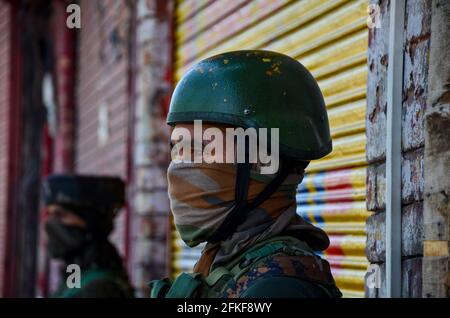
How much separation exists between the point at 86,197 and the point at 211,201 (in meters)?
2.93

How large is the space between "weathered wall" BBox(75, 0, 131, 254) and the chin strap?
4973 millimetres

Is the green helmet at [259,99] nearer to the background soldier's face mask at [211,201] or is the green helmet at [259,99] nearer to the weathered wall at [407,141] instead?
the background soldier's face mask at [211,201]

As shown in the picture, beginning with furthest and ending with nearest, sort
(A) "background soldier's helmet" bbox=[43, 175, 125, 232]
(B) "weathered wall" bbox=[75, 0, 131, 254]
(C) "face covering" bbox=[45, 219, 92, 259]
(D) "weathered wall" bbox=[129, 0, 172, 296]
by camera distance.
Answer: (B) "weathered wall" bbox=[75, 0, 131, 254]
(D) "weathered wall" bbox=[129, 0, 172, 296]
(A) "background soldier's helmet" bbox=[43, 175, 125, 232]
(C) "face covering" bbox=[45, 219, 92, 259]

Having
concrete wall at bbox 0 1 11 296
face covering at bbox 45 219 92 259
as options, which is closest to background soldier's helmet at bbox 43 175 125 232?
face covering at bbox 45 219 92 259

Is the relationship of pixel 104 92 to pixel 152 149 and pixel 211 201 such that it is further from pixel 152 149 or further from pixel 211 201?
pixel 211 201

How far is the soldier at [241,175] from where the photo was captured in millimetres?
2975

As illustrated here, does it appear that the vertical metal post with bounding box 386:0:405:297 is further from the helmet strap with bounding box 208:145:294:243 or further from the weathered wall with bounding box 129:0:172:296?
the weathered wall with bounding box 129:0:172:296

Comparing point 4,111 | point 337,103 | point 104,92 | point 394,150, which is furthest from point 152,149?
point 4,111

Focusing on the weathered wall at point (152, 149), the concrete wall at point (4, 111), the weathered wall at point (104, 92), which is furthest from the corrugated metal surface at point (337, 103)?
the concrete wall at point (4, 111)

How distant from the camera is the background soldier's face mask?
299 cm

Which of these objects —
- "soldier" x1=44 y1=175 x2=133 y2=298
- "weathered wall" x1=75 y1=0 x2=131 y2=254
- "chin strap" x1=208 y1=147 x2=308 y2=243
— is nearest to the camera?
"chin strap" x1=208 y1=147 x2=308 y2=243

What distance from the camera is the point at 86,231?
566 cm
